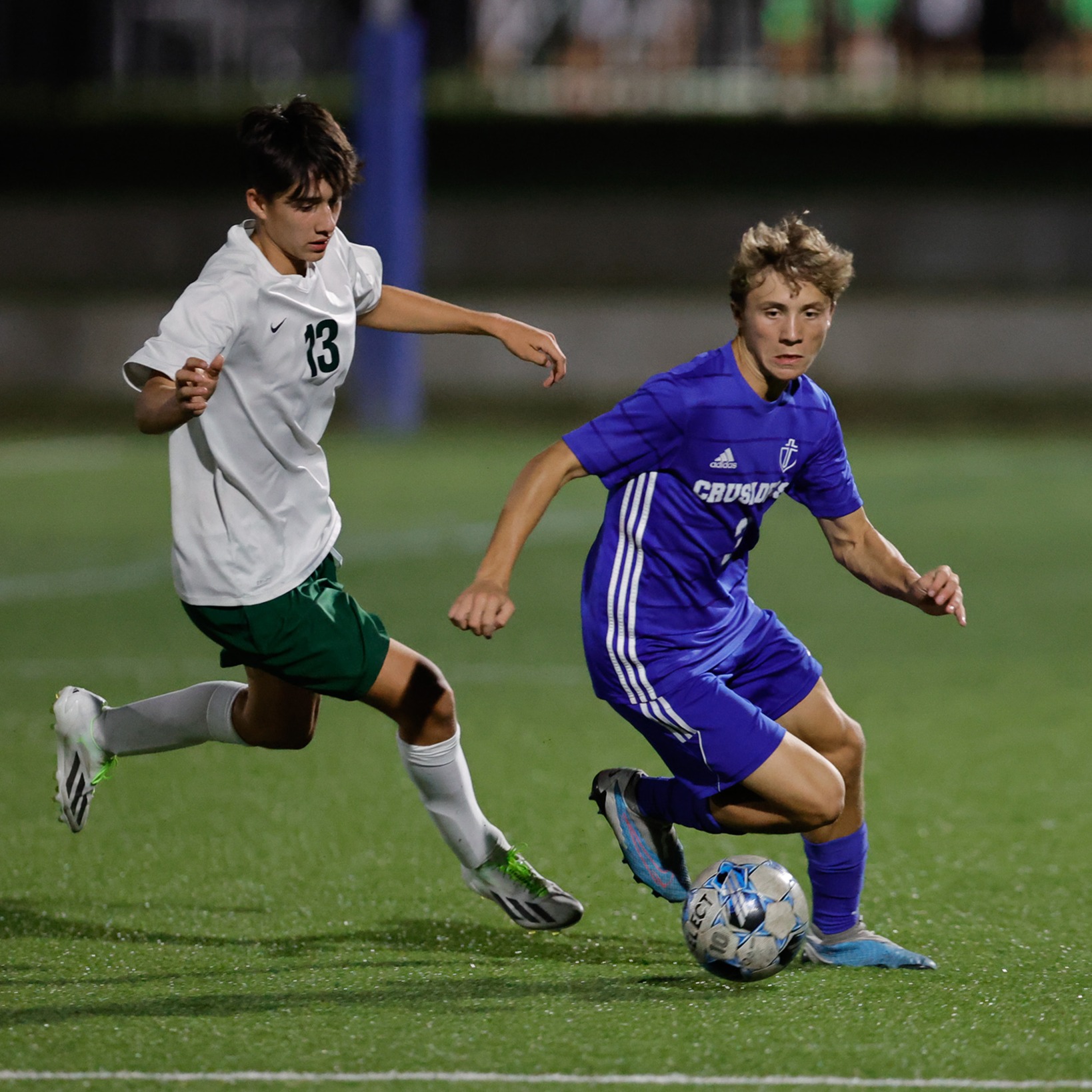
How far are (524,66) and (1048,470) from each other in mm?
10946

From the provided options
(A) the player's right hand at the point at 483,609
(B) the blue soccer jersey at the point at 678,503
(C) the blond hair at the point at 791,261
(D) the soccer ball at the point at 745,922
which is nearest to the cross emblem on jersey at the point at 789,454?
(B) the blue soccer jersey at the point at 678,503

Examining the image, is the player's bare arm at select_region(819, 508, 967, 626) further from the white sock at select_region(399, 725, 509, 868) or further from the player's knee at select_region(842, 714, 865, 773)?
the white sock at select_region(399, 725, 509, 868)

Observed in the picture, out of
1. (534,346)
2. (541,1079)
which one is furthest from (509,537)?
(541,1079)

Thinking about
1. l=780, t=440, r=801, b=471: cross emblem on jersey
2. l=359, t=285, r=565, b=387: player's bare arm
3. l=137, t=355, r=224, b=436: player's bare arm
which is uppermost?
l=359, t=285, r=565, b=387: player's bare arm

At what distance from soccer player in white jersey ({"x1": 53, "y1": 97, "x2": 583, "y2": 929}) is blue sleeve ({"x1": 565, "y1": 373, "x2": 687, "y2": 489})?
1.25 feet

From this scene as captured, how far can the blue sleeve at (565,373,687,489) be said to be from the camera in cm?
361

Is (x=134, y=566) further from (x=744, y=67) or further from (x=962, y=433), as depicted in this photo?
(x=744, y=67)

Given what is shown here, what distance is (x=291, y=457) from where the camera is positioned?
393 centimetres

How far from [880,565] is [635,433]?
2.16 ft

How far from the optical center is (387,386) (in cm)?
1834

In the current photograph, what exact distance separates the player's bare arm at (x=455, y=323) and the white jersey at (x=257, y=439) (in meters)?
0.25

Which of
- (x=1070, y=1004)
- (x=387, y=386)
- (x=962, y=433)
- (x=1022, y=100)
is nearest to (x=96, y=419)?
(x=387, y=386)

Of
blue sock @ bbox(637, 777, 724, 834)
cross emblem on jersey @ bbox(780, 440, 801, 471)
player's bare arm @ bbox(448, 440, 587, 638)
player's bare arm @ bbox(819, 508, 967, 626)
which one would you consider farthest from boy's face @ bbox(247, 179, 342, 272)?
blue sock @ bbox(637, 777, 724, 834)

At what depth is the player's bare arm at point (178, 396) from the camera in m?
3.42
